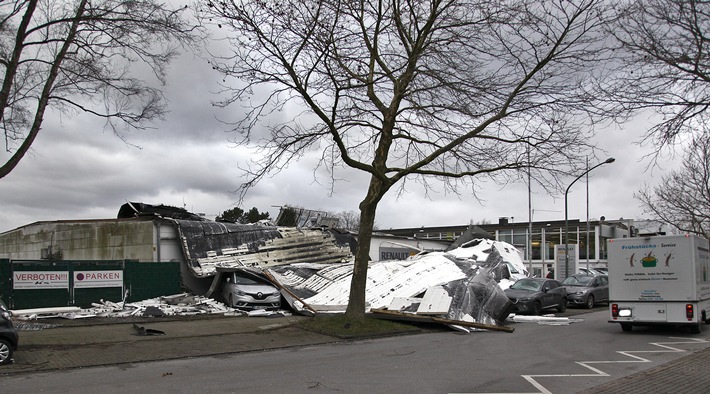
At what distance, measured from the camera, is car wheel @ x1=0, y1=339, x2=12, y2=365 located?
9945mm

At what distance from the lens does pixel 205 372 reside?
32.7 ft

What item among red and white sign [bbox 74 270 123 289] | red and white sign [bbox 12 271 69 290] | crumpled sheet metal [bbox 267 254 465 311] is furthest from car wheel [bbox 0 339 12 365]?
crumpled sheet metal [bbox 267 254 465 311]

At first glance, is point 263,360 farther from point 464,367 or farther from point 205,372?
point 464,367

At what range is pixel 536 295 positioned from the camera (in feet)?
71.6

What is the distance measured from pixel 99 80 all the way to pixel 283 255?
53.1 feet

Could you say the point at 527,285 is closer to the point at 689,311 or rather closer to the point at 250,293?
the point at 689,311

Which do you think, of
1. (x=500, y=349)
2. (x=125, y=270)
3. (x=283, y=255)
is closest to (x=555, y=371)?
(x=500, y=349)

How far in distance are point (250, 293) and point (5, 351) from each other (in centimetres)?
1135

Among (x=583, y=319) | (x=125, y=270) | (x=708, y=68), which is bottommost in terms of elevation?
(x=583, y=319)

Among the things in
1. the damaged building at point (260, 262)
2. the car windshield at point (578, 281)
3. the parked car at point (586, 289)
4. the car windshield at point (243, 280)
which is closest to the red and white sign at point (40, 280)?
the damaged building at point (260, 262)

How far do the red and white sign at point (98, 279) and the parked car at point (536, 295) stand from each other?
1443cm

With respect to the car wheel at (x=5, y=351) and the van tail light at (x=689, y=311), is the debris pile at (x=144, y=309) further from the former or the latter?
the van tail light at (x=689, y=311)

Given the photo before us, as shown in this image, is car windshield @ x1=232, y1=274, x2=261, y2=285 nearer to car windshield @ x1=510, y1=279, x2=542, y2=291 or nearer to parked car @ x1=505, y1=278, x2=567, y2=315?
parked car @ x1=505, y1=278, x2=567, y2=315

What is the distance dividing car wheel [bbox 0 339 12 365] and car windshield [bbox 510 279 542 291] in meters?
18.0
